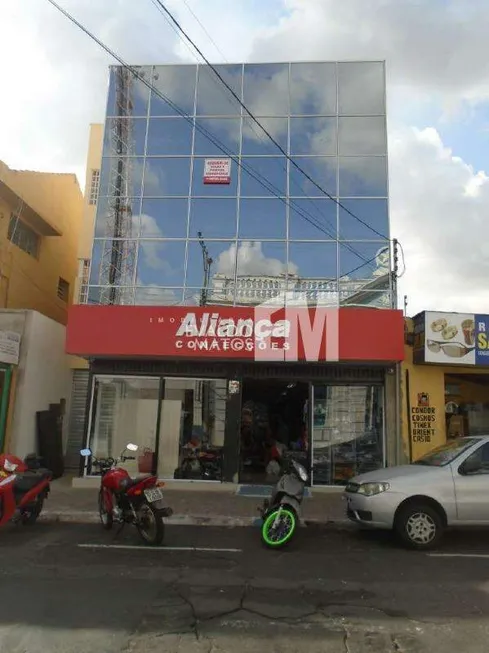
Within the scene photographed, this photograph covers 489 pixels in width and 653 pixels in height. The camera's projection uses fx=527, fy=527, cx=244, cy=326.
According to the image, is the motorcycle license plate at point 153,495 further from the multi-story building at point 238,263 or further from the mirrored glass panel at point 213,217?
the mirrored glass panel at point 213,217

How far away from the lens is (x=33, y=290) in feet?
55.7

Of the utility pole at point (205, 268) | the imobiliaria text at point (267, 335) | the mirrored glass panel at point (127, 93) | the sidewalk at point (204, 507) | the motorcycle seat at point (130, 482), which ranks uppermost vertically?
the mirrored glass panel at point (127, 93)

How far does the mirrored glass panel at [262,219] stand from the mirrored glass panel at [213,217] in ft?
0.78

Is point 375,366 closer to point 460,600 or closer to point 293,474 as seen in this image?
point 293,474

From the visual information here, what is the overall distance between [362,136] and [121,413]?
377 inches

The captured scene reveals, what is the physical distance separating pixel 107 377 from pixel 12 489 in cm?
525

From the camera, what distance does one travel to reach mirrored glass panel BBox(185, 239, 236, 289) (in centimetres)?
1359

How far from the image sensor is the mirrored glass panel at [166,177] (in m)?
14.2

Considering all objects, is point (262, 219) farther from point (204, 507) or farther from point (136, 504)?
point (136, 504)

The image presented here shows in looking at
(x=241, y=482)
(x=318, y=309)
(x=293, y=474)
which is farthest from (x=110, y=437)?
(x=293, y=474)

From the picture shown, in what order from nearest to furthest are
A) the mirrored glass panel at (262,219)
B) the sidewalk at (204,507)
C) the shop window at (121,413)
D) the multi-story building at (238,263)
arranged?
the sidewalk at (204,507)
the multi-story building at (238,263)
the shop window at (121,413)
the mirrored glass panel at (262,219)

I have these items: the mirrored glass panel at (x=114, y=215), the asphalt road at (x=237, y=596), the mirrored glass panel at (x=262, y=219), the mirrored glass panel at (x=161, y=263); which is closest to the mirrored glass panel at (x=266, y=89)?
the mirrored glass panel at (x=262, y=219)

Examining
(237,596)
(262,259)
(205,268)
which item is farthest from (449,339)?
(237,596)

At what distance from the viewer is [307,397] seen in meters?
13.0
